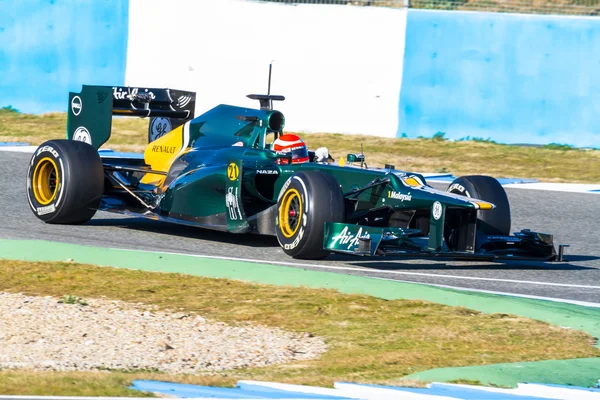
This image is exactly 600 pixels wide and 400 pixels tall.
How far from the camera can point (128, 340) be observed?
21.9ft

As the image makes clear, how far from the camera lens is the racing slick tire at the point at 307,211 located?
920 cm

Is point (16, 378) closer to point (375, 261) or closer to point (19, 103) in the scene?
point (375, 261)

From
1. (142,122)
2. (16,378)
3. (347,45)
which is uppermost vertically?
(347,45)

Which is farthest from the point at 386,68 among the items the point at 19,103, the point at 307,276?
the point at 307,276

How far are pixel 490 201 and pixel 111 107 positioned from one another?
4.08m

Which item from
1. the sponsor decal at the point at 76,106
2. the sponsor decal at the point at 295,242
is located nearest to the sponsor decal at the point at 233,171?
the sponsor decal at the point at 295,242

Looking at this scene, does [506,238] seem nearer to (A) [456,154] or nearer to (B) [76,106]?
(B) [76,106]

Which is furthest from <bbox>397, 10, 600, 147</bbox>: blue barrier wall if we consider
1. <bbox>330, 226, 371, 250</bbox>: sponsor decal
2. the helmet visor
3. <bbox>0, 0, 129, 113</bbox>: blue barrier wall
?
<bbox>330, 226, 371, 250</bbox>: sponsor decal

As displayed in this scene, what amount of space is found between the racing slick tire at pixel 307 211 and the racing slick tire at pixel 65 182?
2.15 meters

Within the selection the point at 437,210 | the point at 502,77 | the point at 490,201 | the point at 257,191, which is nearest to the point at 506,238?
the point at 490,201

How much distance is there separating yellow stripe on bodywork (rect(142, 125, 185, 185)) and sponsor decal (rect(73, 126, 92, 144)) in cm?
69

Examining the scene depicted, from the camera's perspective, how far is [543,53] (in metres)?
18.9

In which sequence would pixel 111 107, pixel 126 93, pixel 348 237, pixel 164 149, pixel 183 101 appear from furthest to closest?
pixel 183 101, pixel 126 93, pixel 111 107, pixel 164 149, pixel 348 237

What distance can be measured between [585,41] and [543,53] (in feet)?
2.30
